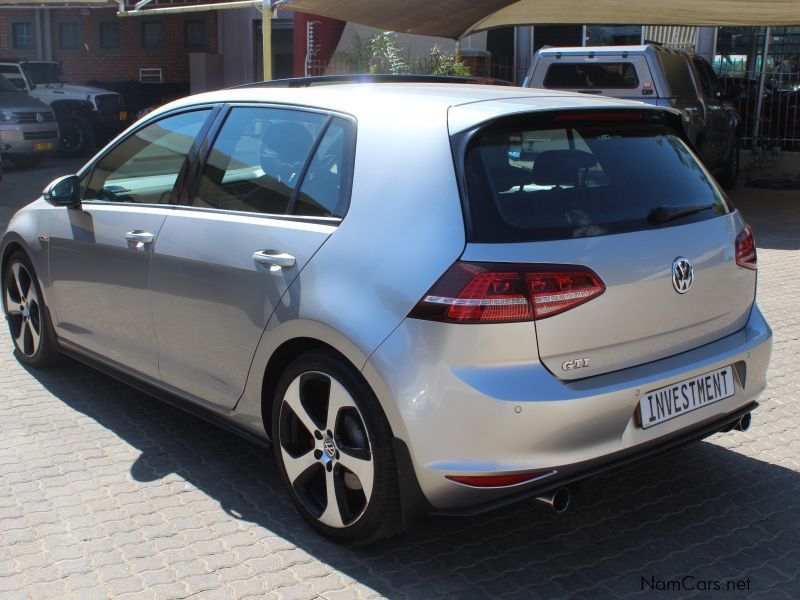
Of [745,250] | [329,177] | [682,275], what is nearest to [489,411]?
[682,275]

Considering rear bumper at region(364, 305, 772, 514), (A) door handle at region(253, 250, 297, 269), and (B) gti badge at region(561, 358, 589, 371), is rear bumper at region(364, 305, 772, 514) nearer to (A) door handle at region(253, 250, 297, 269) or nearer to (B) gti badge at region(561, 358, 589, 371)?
(B) gti badge at region(561, 358, 589, 371)

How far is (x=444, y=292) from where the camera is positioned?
319 cm

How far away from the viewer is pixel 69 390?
5.67 meters

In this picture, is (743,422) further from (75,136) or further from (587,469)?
(75,136)

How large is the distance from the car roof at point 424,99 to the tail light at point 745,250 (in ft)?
2.13

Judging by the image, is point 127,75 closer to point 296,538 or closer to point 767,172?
point 767,172

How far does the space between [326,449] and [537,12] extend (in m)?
11.7

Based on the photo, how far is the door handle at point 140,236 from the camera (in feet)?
14.8

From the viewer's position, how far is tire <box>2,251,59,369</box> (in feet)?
18.6

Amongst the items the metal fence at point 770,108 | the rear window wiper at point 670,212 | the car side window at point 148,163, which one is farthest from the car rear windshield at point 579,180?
the metal fence at point 770,108

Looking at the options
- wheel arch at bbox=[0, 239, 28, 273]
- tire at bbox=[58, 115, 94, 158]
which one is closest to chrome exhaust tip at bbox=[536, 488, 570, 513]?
wheel arch at bbox=[0, 239, 28, 273]

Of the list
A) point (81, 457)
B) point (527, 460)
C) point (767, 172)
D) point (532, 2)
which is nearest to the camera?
point (527, 460)

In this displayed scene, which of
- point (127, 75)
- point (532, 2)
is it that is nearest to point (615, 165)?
point (532, 2)

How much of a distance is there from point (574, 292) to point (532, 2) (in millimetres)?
11357
